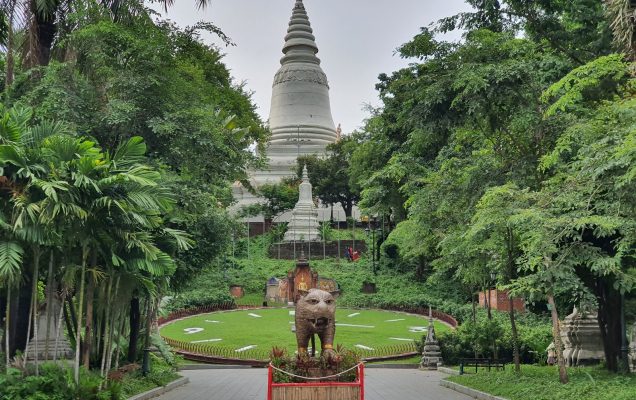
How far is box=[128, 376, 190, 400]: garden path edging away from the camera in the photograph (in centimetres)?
1280

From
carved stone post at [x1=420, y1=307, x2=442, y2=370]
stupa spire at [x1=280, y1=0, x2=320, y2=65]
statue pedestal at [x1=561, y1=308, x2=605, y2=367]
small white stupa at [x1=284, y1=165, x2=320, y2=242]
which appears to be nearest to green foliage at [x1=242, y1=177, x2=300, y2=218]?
small white stupa at [x1=284, y1=165, x2=320, y2=242]

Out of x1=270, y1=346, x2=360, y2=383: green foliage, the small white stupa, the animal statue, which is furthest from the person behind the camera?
the small white stupa

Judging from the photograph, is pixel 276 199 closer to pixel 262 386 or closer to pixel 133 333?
pixel 133 333

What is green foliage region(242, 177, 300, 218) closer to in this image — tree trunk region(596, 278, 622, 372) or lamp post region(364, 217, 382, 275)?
lamp post region(364, 217, 382, 275)

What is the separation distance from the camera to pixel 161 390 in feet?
47.3

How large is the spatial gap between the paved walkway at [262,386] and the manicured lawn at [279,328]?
3.90 meters

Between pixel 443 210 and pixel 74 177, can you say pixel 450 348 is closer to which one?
pixel 443 210

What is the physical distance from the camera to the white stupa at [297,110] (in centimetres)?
6462

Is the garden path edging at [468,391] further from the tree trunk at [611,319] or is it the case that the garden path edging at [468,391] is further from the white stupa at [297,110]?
the white stupa at [297,110]

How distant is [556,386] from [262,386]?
23.4ft

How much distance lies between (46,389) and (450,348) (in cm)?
1365

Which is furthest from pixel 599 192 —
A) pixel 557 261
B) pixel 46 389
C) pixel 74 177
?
pixel 46 389

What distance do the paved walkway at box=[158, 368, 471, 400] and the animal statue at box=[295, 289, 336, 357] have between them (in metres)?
2.40

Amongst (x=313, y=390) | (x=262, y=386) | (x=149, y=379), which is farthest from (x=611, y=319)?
(x=149, y=379)
